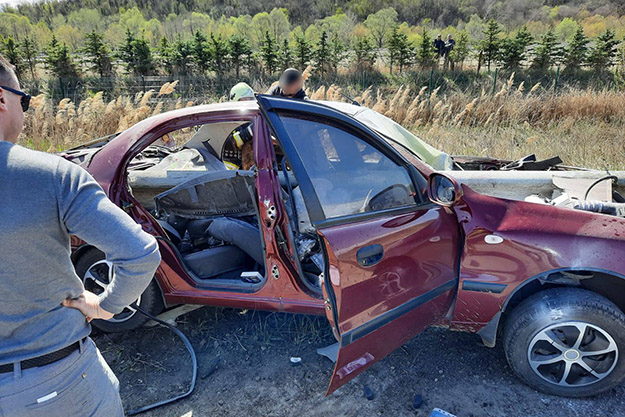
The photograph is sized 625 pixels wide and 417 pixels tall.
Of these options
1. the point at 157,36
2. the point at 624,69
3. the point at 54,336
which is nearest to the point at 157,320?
the point at 54,336

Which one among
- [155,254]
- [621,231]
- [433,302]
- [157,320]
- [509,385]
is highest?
[155,254]

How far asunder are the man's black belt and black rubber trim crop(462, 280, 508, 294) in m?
2.07

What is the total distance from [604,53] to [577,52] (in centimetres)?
95

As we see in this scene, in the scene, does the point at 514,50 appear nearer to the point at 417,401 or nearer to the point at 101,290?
the point at 417,401

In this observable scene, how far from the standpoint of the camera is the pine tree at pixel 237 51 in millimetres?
19188

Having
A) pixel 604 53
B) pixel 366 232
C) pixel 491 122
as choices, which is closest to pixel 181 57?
pixel 491 122

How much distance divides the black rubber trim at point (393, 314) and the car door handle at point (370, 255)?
0.33 meters

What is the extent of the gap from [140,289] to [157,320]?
182 centimetres

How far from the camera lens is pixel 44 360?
4.64 feet

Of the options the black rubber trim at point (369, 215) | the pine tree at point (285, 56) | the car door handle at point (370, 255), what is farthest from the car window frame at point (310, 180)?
the pine tree at point (285, 56)

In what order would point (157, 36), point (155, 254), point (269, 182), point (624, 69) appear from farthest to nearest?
point (157, 36) < point (624, 69) < point (269, 182) < point (155, 254)

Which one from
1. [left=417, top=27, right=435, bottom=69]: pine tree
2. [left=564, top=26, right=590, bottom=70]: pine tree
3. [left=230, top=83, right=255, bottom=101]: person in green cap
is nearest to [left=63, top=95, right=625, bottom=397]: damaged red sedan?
[left=230, top=83, right=255, bottom=101]: person in green cap

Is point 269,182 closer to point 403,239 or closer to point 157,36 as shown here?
point 403,239

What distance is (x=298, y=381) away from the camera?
2.89 metres
